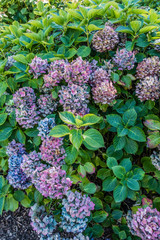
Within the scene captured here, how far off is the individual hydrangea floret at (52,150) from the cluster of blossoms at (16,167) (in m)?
0.33

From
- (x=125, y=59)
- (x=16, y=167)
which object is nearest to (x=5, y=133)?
(x=16, y=167)

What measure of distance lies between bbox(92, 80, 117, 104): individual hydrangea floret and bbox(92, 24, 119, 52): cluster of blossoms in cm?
34

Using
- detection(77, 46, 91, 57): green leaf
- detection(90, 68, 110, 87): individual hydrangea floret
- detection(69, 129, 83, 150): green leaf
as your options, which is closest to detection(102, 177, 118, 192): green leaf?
detection(69, 129, 83, 150): green leaf

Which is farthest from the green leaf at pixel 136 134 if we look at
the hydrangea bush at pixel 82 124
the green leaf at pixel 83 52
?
the green leaf at pixel 83 52

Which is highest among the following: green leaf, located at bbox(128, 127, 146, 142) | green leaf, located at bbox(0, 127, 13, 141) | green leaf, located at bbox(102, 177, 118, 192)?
green leaf, located at bbox(0, 127, 13, 141)

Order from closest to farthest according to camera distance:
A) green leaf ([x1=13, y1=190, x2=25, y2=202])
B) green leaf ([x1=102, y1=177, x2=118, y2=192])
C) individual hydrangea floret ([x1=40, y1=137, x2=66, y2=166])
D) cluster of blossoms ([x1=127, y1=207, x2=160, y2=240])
Result: cluster of blossoms ([x1=127, y1=207, x2=160, y2=240])
individual hydrangea floret ([x1=40, y1=137, x2=66, y2=166])
green leaf ([x1=102, y1=177, x2=118, y2=192])
green leaf ([x1=13, y1=190, x2=25, y2=202])

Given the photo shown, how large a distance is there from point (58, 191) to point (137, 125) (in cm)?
78

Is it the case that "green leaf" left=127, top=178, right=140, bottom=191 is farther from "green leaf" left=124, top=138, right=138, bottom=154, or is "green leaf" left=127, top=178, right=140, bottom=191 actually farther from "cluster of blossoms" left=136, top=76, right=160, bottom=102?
"cluster of blossoms" left=136, top=76, right=160, bottom=102

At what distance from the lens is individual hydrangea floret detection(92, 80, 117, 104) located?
59.4 inches

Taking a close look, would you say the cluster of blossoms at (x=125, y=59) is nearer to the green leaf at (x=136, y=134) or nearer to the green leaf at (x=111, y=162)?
the green leaf at (x=136, y=134)

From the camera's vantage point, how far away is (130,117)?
1532 mm

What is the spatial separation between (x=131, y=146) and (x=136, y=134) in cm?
12

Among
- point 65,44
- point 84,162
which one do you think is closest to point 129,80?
point 65,44

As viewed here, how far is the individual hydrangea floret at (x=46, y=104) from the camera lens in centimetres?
161
